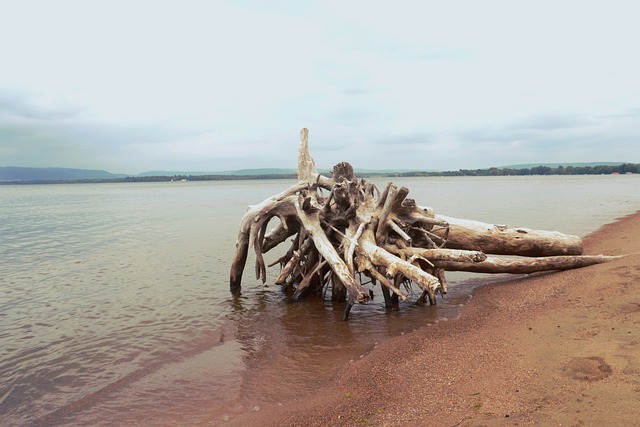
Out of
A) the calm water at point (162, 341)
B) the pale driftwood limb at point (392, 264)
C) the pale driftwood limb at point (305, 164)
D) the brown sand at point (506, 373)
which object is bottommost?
the calm water at point (162, 341)

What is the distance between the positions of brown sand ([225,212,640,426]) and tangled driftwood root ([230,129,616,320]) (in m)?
1.51

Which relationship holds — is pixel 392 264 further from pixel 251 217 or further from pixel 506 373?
pixel 251 217

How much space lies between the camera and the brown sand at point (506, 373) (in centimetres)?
415

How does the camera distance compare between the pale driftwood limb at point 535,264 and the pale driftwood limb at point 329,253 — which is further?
the pale driftwood limb at point 535,264

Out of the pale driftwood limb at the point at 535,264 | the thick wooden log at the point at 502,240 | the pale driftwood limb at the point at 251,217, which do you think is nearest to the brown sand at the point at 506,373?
the pale driftwood limb at the point at 535,264

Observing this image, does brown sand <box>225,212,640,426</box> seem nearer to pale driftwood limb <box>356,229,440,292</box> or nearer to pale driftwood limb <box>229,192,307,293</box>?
pale driftwood limb <box>356,229,440,292</box>

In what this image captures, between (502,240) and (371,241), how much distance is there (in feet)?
11.6

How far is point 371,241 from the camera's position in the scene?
904 cm

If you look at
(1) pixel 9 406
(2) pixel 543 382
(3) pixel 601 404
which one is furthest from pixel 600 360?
(1) pixel 9 406

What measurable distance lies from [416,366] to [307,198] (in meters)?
4.56

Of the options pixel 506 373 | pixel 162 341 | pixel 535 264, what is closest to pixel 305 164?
pixel 162 341

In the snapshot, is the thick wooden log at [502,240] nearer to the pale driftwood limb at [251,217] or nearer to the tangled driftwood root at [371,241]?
the tangled driftwood root at [371,241]

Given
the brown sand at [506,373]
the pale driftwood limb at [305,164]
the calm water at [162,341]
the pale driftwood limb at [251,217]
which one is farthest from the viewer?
the pale driftwood limb at [305,164]

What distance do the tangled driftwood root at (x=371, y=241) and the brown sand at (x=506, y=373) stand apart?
4.95 feet
